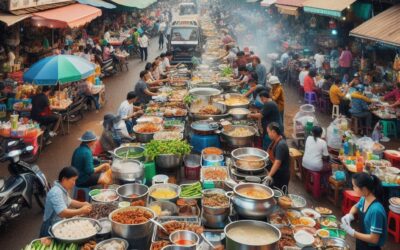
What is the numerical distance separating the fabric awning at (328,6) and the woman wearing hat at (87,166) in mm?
10754

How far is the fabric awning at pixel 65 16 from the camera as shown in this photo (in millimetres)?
14688

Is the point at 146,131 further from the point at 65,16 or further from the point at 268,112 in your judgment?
the point at 65,16

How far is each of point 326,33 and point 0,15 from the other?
47.9 ft

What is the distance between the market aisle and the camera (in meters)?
7.39

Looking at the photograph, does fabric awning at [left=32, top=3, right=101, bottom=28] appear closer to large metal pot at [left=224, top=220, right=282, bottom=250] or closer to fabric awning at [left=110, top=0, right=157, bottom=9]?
fabric awning at [left=110, top=0, right=157, bottom=9]

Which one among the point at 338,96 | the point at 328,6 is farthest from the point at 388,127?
the point at 328,6

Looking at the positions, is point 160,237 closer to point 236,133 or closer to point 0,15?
point 236,133

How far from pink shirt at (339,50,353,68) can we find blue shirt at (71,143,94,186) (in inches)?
505

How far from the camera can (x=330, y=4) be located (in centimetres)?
1581

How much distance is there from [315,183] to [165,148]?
3.45 metres

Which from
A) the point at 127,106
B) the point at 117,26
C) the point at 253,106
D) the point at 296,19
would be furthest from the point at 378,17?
the point at 117,26

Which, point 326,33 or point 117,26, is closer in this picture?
point 326,33

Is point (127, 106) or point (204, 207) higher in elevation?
point (127, 106)

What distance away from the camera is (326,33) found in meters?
20.8
